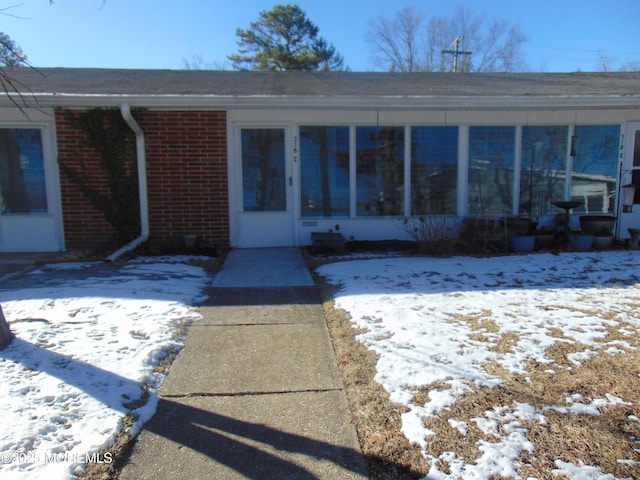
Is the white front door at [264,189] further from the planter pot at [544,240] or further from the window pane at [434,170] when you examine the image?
the planter pot at [544,240]

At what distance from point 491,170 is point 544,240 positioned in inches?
61.4

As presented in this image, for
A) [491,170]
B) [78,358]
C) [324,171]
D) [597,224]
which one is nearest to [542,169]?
[491,170]

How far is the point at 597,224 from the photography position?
298 inches

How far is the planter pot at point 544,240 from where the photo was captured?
7.58 m

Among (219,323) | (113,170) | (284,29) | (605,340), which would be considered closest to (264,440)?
(219,323)

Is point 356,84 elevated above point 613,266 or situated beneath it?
elevated above

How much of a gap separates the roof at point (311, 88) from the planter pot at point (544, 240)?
7.16 ft

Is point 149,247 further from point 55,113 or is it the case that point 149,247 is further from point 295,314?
point 295,314

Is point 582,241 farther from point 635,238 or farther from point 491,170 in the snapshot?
point 491,170

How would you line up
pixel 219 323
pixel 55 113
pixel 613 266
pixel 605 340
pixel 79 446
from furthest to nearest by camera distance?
pixel 55 113 → pixel 613 266 → pixel 219 323 → pixel 605 340 → pixel 79 446

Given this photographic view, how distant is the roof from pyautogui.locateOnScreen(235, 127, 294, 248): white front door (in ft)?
2.46

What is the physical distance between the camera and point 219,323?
4.19 meters

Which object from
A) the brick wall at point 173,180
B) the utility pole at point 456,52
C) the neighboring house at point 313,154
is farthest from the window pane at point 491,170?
the utility pole at point 456,52

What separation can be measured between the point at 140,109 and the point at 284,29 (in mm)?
23377
